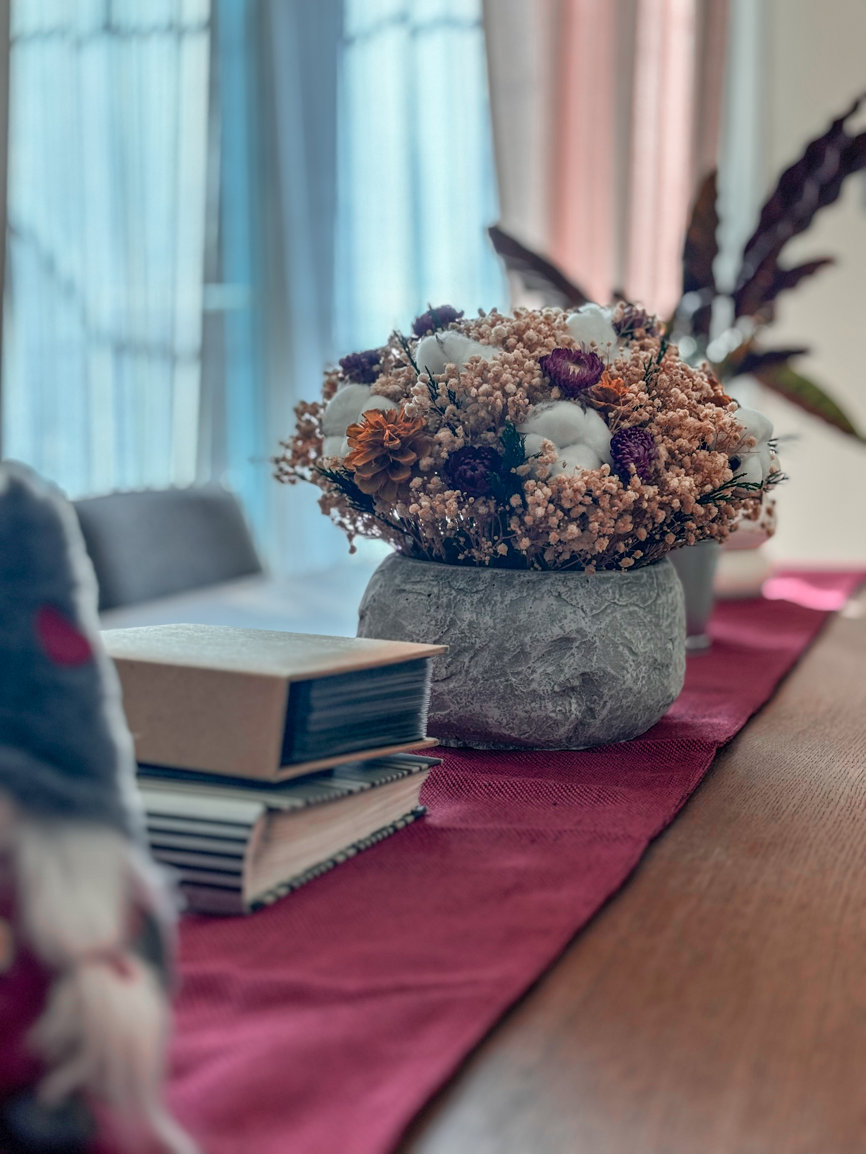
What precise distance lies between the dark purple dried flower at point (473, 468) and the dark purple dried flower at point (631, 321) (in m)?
0.20

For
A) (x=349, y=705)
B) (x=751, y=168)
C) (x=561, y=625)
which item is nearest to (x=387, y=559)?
(x=561, y=625)

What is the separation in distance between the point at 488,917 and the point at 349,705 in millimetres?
140

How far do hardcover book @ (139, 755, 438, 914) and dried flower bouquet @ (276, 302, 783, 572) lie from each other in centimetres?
26

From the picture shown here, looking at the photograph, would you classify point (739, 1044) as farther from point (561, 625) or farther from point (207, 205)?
point (207, 205)

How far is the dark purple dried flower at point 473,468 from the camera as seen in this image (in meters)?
0.80

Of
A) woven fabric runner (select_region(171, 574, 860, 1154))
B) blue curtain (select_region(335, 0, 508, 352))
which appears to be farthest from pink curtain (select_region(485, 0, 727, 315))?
woven fabric runner (select_region(171, 574, 860, 1154))

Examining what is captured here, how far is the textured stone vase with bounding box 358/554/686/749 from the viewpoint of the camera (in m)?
0.84

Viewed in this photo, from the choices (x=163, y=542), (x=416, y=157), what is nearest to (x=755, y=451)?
(x=163, y=542)

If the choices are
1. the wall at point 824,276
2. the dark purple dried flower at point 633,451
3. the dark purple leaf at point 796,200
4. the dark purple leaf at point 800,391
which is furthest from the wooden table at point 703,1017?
the wall at point 824,276

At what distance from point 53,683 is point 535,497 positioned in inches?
17.2

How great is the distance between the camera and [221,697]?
1.91 ft

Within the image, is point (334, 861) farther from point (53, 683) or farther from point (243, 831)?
point (53, 683)

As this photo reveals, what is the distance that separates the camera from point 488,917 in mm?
566

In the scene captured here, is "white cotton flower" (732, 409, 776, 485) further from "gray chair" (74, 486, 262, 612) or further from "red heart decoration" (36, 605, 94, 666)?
"gray chair" (74, 486, 262, 612)
